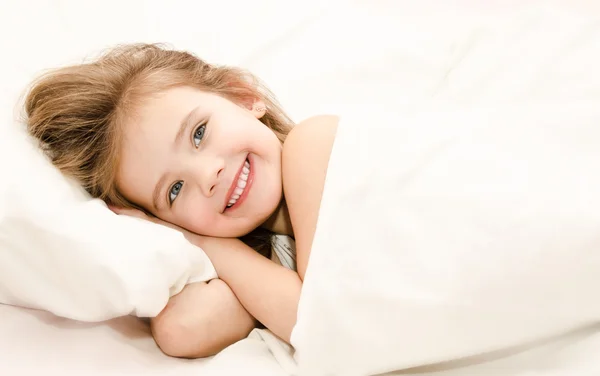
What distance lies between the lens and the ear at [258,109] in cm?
110

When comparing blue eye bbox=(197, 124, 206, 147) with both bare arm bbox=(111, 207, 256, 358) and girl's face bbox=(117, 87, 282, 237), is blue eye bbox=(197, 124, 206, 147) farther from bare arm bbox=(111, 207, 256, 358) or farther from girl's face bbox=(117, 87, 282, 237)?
bare arm bbox=(111, 207, 256, 358)

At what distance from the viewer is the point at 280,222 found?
111 centimetres

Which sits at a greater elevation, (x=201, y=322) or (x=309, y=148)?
(x=309, y=148)

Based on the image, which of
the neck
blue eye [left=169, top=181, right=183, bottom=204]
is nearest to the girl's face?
blue eye [left=169, top=181, right=183, bottom=204]

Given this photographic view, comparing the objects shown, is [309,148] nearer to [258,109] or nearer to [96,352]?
[258,109]

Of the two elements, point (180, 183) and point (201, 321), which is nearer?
point (201, 321)

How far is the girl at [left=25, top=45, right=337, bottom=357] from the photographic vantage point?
893 millimetres

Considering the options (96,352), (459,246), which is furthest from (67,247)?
(459,246)

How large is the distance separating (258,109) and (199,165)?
214 mm

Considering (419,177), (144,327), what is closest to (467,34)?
(419,177)

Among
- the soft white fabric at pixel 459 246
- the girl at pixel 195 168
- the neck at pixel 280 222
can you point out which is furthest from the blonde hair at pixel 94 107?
the soft white fabric at pixel 459 246

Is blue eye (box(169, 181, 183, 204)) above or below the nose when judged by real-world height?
below

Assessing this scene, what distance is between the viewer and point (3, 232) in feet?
2.68

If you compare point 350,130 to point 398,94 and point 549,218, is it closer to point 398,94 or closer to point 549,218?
point 549,218
